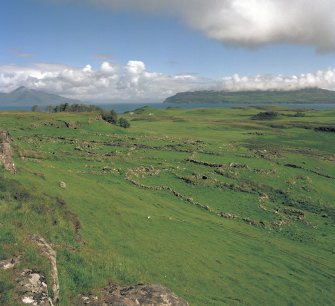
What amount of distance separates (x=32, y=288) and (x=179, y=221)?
90.0 ft

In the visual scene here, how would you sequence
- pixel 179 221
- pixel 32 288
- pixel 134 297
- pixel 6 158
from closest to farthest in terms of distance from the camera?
pixel 32 288, pixel 134 297, pixel 6 158, pixel 179 221

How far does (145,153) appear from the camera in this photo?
87.8 m

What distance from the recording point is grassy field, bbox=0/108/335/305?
94.6 feet

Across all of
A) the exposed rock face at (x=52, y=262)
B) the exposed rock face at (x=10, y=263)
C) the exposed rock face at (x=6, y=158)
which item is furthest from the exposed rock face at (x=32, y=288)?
the exposed rock face at (x=6, y=158)

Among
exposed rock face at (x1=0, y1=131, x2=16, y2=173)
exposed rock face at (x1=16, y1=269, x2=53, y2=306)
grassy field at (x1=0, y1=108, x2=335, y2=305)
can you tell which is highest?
exposed rock face at (x1=0, y1=131, x2=16, y2=173)

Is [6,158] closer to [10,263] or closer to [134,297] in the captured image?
[10,263]

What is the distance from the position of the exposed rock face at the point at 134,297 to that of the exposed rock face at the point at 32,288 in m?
2.10

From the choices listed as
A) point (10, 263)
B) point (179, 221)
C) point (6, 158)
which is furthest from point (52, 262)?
point (6, 158)

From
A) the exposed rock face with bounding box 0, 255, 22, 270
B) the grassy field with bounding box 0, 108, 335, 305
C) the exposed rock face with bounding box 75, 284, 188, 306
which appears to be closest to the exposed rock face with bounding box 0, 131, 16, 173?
the grassy field with bounding box 0, 108, 335, 305

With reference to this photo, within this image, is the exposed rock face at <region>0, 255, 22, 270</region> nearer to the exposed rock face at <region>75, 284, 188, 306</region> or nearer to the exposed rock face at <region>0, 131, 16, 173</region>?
the exposed rock face at <region>75, 284, 188, 306</region>

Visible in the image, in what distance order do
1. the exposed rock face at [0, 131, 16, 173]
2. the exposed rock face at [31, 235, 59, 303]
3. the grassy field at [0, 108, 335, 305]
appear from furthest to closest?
1. the exposed rock face at [0, 131, 16, 173]
2. the grassy field at [0, 108, 335, 305]
3. the exposed rock face at [31, 235, 59, 303]

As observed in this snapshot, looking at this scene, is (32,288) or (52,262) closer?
(32,288)

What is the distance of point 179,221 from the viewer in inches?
1797

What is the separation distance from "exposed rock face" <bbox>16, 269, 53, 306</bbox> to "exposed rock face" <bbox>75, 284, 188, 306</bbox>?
2.10m
